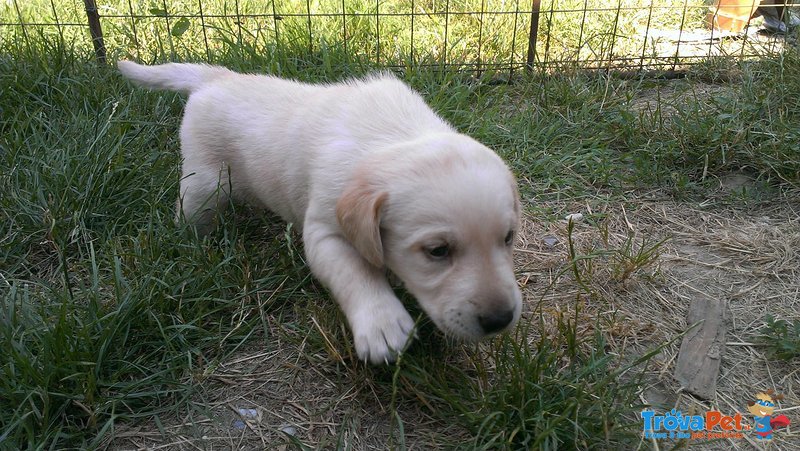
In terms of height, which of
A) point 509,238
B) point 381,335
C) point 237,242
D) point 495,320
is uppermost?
point 509,238

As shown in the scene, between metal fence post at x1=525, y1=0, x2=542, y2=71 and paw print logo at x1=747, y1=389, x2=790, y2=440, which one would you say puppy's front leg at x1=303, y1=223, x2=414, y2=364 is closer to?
paw print logo at x1=747, y1=389, x2=790, y2=440

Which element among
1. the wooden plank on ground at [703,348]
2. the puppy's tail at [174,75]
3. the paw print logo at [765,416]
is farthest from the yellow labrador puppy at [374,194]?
the paw print logo at [765,416]

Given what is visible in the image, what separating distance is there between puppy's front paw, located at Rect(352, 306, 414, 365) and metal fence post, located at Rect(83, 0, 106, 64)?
142 inches

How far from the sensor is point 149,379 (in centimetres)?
226

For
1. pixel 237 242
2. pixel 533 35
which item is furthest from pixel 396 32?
pixel 237 242

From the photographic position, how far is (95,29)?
4.86 metres

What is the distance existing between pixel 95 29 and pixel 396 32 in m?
2.31

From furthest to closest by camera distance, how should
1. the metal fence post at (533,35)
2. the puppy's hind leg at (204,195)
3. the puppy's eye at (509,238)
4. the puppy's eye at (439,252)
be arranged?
the metal fence post at (533,35), the puppy's hind leg at (204,195), the puppy's eye at (509,238), the puppy's eye at (439,252)

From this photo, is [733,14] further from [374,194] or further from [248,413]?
[248,413]

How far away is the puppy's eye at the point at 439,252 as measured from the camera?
84.4 inches

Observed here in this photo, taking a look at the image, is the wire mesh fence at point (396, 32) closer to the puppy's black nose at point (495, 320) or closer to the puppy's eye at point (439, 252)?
the puppy's eye at point (439, 252)

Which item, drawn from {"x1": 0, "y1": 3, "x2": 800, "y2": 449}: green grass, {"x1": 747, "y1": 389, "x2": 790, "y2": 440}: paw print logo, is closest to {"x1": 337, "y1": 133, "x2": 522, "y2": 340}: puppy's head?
{"x1": 0, "y1": 3, "x2": 800, "y2": 449}: green grass

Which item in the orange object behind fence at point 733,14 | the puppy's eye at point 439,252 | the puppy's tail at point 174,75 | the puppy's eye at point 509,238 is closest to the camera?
the puppy's eye at point 439,252

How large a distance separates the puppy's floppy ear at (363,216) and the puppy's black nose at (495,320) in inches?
17.6
